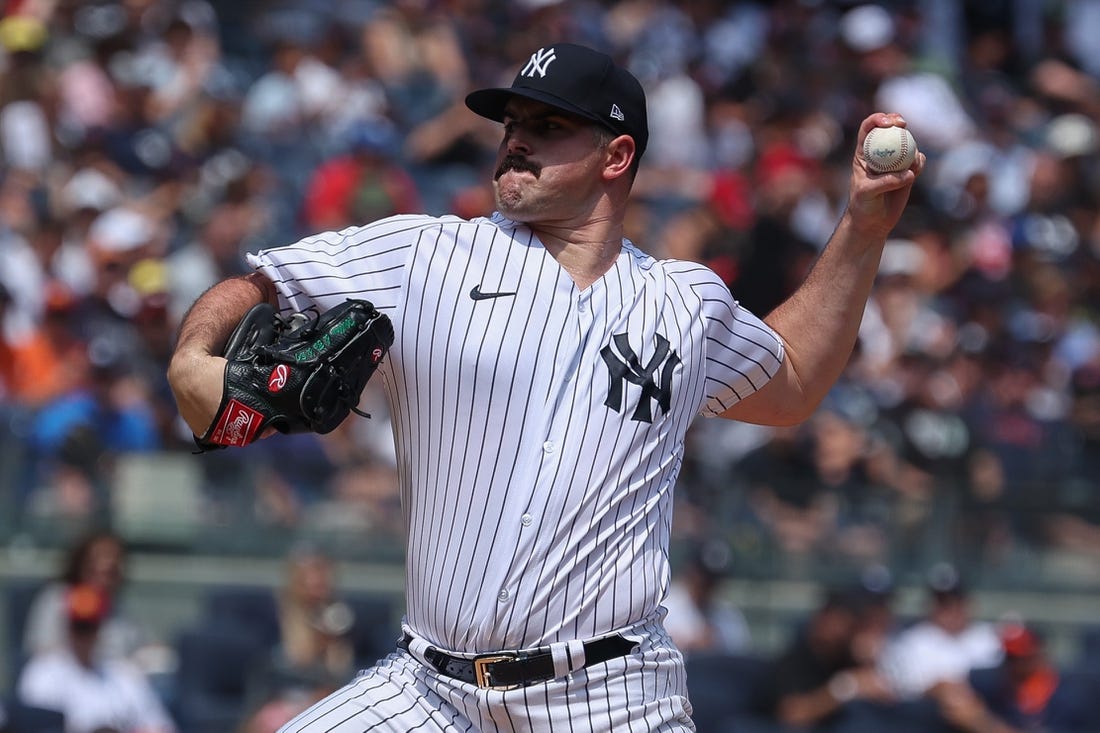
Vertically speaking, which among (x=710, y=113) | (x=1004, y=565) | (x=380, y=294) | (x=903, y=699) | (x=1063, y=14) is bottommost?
(x=903, y=699)

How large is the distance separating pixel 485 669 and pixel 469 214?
673cm

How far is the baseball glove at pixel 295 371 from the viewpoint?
2.95 metres

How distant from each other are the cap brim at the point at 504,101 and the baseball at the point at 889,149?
1.82 feet

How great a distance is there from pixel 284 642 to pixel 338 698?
4.38 metres

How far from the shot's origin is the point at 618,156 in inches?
137

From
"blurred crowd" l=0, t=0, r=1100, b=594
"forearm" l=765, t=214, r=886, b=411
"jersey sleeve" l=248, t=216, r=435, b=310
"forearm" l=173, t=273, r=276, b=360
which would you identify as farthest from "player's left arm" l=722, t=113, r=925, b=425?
"blurred crowd" l=0, t=0, r=1100, b=594

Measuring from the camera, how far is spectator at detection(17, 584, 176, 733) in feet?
22.9

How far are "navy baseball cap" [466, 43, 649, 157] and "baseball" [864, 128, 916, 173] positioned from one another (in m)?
0.47

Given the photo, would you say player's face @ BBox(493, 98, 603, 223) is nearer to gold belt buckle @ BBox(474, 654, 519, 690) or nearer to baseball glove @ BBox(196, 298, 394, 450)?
baseball glove @ BBox(196, 298, 394, 450)

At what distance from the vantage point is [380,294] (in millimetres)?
3279

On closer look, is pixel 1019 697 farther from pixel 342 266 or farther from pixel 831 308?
pixel 342 266

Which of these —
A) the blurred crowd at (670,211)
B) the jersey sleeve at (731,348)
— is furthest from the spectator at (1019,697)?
the jersey sleeve at (731,348)

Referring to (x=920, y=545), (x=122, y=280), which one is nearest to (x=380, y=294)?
(x=920, y=545)

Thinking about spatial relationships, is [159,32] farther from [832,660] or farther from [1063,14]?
[1063,14]
